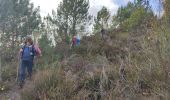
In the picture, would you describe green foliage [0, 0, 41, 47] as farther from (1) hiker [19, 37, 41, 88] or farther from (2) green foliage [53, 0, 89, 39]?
(1) hiker [19, 37, 41, 88]

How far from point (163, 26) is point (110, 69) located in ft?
8.64

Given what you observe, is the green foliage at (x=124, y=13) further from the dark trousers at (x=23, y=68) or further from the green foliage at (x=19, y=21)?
the dark trousers at (x=23, y=68)

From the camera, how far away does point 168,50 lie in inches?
236

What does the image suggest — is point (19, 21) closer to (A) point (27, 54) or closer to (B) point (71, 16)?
(B) point (71, 16)

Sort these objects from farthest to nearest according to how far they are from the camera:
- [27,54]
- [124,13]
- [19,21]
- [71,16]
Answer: [124,13], [19,21], [71,16], [27,54]

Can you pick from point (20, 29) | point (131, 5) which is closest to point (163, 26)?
point (20, 29)

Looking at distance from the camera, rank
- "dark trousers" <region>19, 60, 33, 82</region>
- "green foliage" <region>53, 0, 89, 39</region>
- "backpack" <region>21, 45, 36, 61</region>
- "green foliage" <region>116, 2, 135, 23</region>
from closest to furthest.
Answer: "dark trousers" <region>19, 60, 33, 82</region> < "backpack" <region>21, 45, 36, 61</region> < "green foliage" <region>53, 0, 89, 39</region> < "green foliage" <region>116, 2, 135, 23</region>

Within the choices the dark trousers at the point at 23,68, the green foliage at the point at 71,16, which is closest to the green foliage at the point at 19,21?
the green foliage at the point at 71,16

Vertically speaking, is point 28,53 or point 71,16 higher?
point 71,16

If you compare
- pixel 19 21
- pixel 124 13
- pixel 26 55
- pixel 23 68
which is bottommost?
pixel 23 68

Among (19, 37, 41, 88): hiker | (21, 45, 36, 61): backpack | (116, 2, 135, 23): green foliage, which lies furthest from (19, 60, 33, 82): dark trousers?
(116, 2, 135, 23): green foliage

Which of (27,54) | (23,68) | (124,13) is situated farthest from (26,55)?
(124,13)

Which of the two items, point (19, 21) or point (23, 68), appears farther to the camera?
point (19, 21)

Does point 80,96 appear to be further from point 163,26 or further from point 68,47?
point 68,47
